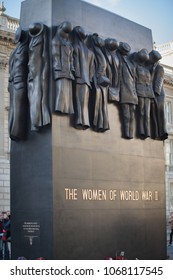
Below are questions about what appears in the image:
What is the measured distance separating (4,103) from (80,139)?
24.4 metres

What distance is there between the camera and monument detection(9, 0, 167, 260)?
11250mm

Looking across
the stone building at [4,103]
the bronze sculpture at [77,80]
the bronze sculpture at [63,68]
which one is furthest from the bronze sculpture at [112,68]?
the stone building at [4,103]

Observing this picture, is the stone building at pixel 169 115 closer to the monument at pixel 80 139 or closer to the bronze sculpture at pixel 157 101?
the bronze sculpture at pixel 157 101

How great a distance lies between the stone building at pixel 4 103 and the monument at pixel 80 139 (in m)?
20.9

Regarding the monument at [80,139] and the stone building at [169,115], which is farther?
the stone building at [169,115]

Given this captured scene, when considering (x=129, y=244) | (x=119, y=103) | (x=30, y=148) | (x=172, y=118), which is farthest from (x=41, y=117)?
(x=172, y=118)

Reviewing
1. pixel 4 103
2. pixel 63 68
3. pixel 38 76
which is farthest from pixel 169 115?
pixel 38 76

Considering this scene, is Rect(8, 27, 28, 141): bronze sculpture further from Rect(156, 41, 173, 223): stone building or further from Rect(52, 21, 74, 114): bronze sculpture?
Rect(156, 41, 173, 223): stone building

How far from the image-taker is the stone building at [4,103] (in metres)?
33.8

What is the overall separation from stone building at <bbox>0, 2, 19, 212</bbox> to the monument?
68.7 feet

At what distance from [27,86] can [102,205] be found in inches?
135

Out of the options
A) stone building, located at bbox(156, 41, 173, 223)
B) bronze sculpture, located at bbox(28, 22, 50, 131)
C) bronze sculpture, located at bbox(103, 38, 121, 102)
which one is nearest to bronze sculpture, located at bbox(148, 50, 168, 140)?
bronze sculpture, located at bbox(103, 38, 121, 102)

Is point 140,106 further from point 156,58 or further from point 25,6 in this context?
point 25,6

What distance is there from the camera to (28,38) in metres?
12.0
